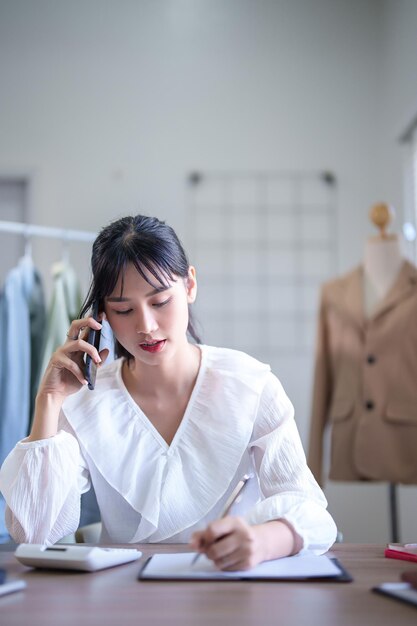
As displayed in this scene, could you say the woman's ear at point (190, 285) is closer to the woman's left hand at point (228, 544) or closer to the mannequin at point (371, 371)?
the woman's left hand at point (228, 544)

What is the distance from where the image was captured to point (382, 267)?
8.64 feet

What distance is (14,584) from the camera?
95 centimetres

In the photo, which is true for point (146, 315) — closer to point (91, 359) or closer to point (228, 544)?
point (91, 359)

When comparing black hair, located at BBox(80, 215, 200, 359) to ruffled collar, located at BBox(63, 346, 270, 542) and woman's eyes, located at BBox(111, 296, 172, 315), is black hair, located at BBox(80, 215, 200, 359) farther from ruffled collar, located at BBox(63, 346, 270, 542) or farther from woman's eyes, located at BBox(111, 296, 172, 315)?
ruffled collar, located at BBox(63, 346, 270, 542)

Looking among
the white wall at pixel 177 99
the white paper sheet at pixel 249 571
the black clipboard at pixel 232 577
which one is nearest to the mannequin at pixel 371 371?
the white wall at pixel 177 99

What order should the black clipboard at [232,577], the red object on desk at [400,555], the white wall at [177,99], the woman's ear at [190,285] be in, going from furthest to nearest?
the white wall at [177,99], the woman's ear at [190,285], the red object on desk at [400,555], the black clipboard at [232,577]

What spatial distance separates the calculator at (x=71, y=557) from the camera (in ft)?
3.37

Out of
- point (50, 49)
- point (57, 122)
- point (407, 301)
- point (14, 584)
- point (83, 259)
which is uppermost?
point (50, 49)

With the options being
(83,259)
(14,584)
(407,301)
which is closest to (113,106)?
(83,259)

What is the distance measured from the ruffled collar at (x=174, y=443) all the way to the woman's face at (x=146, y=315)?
141mm

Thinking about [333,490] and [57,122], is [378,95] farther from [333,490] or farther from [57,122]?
[333,490]

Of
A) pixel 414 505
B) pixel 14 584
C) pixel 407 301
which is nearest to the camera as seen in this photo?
pixel 14 584

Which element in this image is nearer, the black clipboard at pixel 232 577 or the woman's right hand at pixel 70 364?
the black clipboard at pixel 232 577

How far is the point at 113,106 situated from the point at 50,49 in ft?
1.32
